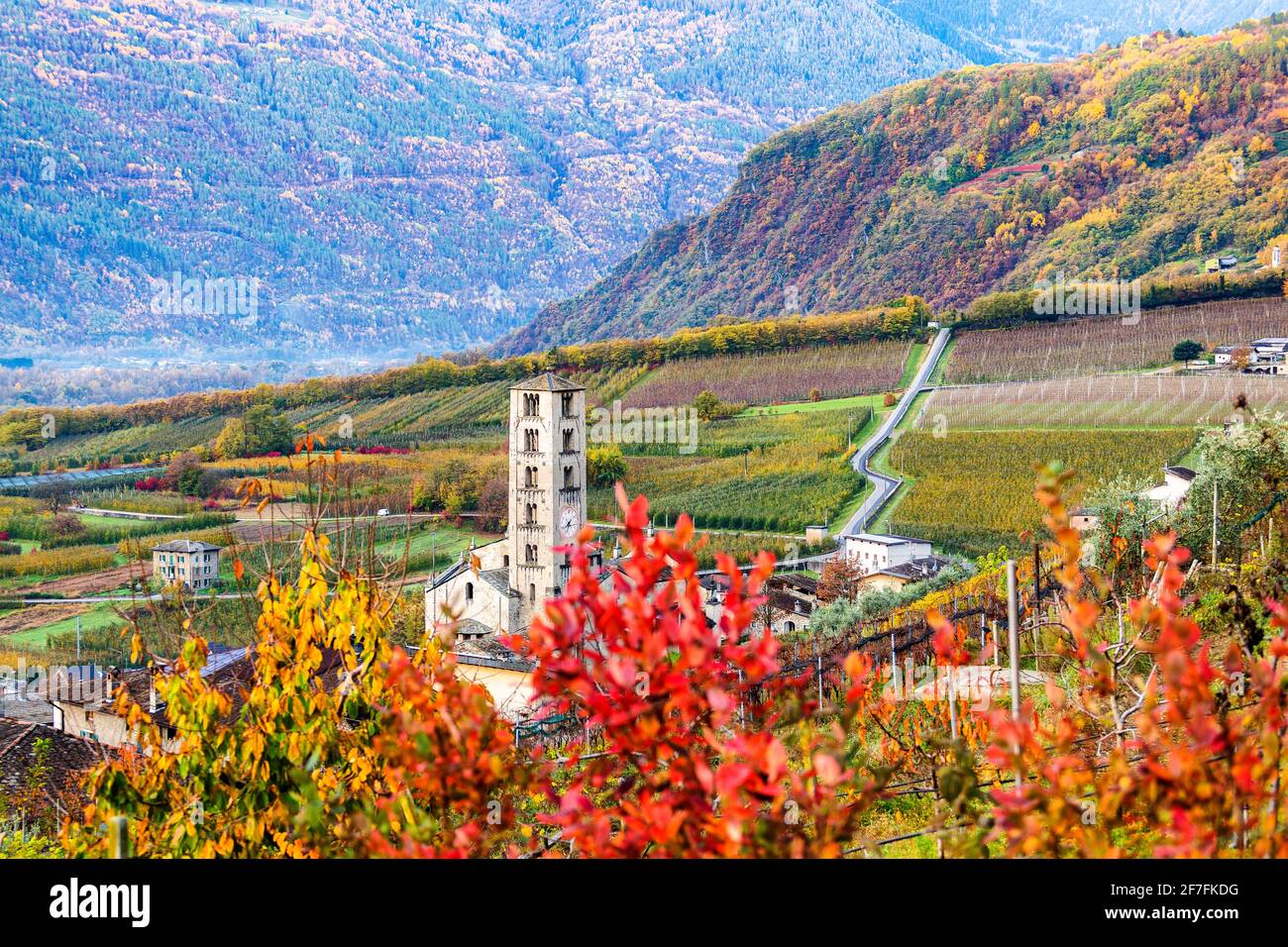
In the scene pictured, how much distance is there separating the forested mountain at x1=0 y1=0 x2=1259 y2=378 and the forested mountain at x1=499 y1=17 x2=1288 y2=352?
38884mm

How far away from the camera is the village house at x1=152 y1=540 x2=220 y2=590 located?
43031 millimetres

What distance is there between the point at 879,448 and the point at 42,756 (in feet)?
129

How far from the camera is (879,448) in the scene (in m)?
54.5

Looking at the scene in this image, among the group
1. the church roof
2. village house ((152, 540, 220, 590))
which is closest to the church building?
the church roof

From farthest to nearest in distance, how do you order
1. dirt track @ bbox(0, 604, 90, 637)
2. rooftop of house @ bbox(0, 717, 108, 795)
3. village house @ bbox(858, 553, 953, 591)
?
dirt track @ bbox(0, 604, 90, 637) → village house @ bbox(858, 553, 953, 591) → rooftop of house @ bbox(0, 717, 108, 795)

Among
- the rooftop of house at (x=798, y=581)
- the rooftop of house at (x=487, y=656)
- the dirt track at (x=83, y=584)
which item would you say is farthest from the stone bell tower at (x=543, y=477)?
the dirt track at (x=83, y=584)

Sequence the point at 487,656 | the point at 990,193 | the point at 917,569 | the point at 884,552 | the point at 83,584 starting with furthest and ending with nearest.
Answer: the point at 990,193, the point at 83,584, the point at 884,552, the point at 917,569, the point at 487,656

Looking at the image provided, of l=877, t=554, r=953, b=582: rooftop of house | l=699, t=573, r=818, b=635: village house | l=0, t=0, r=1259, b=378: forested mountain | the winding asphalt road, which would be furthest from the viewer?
l=0, t=0, r=1259, b=378: forested mountain

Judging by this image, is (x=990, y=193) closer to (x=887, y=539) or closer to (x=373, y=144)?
(x=887, y=539)

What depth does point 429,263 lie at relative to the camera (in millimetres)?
170875

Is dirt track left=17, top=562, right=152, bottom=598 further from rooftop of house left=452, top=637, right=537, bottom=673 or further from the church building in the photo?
rooftop of house left=452, top=637, right=537, bottom=673

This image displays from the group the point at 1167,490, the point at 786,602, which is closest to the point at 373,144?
the point at 786,602
